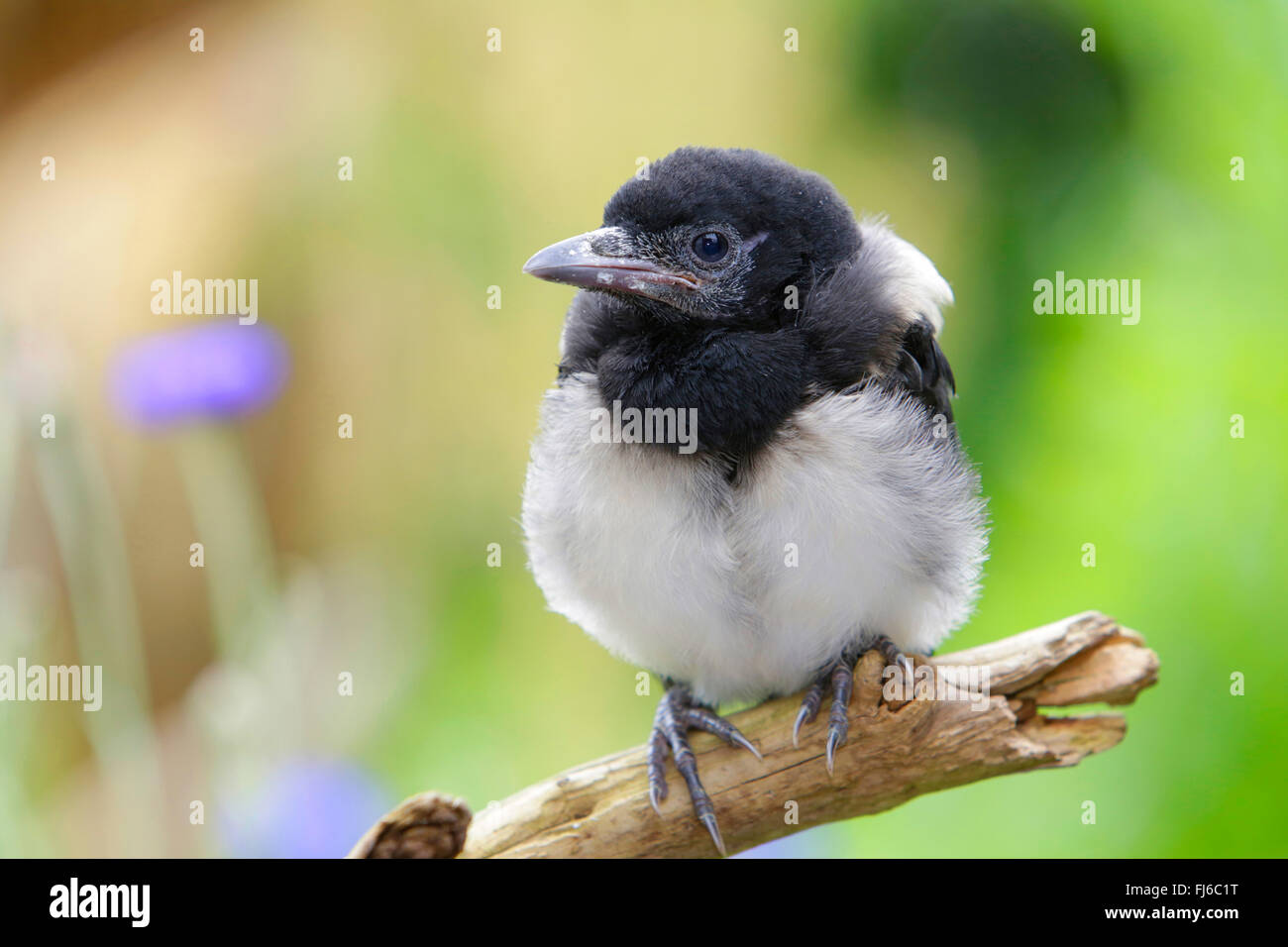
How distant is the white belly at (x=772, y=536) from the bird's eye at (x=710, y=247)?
251mm

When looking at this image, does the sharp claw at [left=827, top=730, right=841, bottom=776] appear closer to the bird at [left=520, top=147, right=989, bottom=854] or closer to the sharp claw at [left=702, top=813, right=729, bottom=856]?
the bird at [left=520, top=147, right=989, bottom=854]

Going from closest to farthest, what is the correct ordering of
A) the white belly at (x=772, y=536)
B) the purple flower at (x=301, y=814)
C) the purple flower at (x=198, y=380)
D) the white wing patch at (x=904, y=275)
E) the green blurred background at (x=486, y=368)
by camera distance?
1. the white belly at (x=772, y=536)
2. the white wing patch at (x=904, y=275)
3. the purple flower at (x=301, y=814)
4. the purple flower at (x=198, y=380)
5. the green blurred background at (x=486, y=368)

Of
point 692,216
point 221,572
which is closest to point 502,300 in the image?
point 221,572

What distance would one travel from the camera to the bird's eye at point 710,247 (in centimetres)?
165

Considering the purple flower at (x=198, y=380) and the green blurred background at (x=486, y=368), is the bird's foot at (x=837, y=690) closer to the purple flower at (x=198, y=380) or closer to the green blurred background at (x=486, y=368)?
the green blurred background at (x=486, y=368)

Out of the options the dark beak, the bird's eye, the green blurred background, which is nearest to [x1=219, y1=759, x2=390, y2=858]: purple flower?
the green blurred background

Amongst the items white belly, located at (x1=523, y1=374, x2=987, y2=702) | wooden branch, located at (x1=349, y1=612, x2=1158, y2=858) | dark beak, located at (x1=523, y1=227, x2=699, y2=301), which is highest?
dark beak, located at (x1=523, y1=227, x2=699, y2=301)

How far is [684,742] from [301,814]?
759mm

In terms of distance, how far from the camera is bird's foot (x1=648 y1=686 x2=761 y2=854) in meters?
1.61

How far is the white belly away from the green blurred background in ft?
2.10

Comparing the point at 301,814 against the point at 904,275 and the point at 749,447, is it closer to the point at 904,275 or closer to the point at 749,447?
the point at 749,447

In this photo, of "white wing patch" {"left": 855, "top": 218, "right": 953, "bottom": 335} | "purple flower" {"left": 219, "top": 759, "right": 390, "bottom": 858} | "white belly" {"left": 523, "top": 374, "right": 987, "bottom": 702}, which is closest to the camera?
"white belly" {"left": 523, "top": 374, "right": 987, "bottom": 702}

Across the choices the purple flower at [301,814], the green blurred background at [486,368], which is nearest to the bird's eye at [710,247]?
the green blurred background at [486,368]
